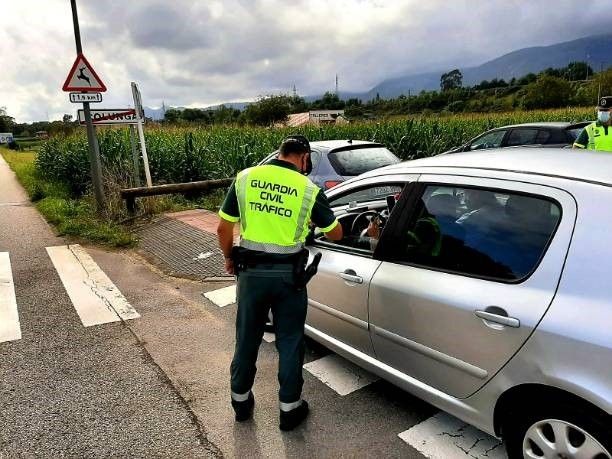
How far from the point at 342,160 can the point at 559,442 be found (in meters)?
6.08

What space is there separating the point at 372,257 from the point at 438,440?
120cm

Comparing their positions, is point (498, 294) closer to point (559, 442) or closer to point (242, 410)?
point (559, 442)

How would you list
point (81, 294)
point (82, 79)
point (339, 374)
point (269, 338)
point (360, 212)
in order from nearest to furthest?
point (339, 374), point (360, 212), point (269, 338), point (81, 294), point (82, 79)

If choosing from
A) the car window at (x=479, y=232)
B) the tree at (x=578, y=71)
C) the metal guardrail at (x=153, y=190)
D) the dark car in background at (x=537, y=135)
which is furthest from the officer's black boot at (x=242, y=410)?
the tree at (x=578, y=71)

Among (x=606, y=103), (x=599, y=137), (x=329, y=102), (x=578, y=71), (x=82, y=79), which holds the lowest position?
(x=599, y=137)

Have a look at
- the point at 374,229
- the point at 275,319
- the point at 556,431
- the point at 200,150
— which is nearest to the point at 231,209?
the point at 275,319

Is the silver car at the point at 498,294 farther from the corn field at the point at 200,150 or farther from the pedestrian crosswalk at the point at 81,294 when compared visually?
the corn field at the point at 200,150

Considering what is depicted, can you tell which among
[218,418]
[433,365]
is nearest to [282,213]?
[433,365]

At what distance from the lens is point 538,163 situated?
263 cm

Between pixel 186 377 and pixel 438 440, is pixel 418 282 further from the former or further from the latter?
pixel 186 377

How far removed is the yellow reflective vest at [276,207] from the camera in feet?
9.66

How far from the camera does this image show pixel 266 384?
3.77m

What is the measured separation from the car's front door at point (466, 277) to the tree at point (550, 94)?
5695 cm

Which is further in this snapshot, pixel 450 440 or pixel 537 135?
pixel 537 135
